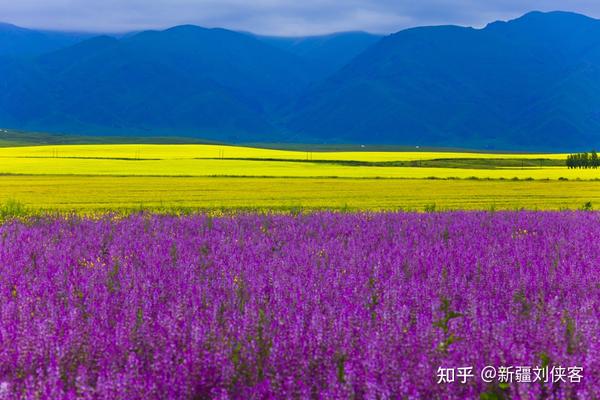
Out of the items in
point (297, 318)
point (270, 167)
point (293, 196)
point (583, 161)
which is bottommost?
point (297, 318)

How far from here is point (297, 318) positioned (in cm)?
498

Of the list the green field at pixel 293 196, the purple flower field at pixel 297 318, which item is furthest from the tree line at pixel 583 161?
the purple flower field at pixel 297 318

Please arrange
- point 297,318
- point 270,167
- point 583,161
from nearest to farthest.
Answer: point 297,318 → point 270,167 → point 583,161

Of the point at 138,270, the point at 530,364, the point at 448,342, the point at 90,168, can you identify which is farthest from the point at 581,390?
the point at 90,168

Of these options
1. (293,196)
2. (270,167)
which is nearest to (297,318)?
(293,196)

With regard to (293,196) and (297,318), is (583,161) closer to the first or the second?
(293,196)

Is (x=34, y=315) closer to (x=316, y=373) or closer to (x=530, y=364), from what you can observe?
(x=316, y=373)

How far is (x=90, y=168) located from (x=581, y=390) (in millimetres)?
53593

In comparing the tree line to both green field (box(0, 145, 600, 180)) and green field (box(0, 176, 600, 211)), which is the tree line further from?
green field (box(0, 176, 600, 211))

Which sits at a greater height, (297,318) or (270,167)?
(270,167)

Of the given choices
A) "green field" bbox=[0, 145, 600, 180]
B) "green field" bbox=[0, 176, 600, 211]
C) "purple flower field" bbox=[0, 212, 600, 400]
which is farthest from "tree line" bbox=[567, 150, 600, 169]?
"purple flower field" bbox=[0, 212, 600, 400]

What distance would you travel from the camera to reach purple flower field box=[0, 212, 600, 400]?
4.07 meters

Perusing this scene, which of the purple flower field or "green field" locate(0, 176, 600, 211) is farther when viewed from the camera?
"green field" locate(0, 176, 600, 211)

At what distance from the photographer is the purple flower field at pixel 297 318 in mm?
4066
